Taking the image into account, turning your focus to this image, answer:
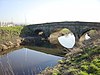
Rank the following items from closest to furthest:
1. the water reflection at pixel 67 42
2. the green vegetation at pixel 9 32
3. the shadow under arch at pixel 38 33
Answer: the water reflection at pixel 67 42
the green vegetation at pixel 9 32
the shadow under arch at pixel 38 33

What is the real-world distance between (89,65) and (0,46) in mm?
39304

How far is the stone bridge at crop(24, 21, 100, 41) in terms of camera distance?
57.0 metres

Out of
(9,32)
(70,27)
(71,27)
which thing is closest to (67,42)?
(70,27)

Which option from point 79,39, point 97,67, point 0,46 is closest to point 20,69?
point 97,67

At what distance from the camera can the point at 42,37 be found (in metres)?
79.4

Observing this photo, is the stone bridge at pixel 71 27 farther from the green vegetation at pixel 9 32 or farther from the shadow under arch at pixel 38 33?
the green vegetation at pixel 9 32

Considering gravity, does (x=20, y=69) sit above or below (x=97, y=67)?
below

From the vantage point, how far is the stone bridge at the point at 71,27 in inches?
2243

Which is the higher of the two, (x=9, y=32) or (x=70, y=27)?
(x=70, y=27)

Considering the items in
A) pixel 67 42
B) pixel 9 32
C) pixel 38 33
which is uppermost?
pixel 9 32

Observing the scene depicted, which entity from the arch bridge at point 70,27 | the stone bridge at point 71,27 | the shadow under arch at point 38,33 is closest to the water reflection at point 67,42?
the arch bridge at point 70,27

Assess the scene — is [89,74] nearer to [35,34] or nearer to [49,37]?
[49,37]

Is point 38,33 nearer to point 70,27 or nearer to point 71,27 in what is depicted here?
point 70,27

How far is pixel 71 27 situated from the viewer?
63.2 m
